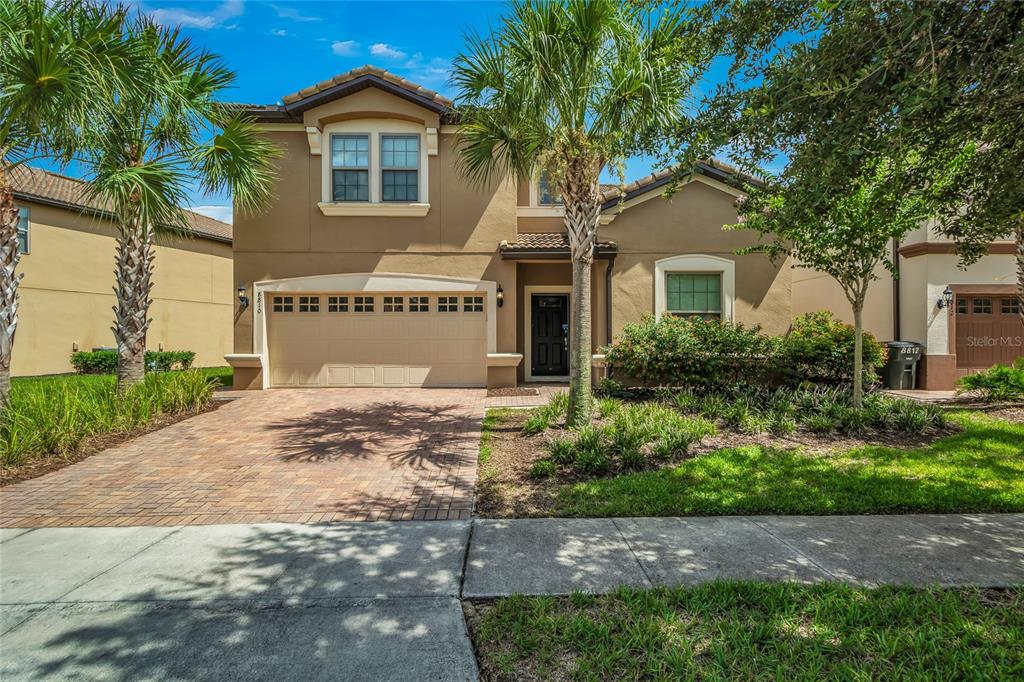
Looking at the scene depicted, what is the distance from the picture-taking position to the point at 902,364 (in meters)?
12.6

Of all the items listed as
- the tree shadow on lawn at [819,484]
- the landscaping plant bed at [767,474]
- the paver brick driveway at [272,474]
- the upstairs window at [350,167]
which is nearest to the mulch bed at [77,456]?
the paver brick driveway at [272,474]

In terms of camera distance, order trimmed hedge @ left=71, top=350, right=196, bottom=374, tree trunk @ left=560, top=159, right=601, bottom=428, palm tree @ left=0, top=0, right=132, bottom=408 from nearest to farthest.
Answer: palm tree @ left=0, top=0, right=132, bottom=408, tree trunk @ left=560, top=159, right=601, bottom=428, trimmed hedge @ left=71, top=350, right=196, bottom=374

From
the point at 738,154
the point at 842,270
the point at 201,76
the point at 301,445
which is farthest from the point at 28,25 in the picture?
the point at 842,270

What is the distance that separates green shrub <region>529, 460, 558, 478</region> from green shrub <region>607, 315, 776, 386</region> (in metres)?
5.32

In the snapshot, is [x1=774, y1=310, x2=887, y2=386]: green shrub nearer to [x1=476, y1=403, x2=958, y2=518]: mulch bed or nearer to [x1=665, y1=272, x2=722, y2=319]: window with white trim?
[x1=665, y1=272, x2=722, y2=319]: window with white trim

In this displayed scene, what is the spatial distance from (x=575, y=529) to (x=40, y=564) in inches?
174

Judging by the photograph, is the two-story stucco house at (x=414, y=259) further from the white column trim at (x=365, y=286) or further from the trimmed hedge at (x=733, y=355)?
the trimmed hedge at (x=733, y=355)

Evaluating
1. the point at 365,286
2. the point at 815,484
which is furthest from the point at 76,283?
the point at 815,484

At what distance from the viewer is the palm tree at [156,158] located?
325 inches

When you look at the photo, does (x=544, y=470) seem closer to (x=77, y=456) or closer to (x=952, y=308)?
(x=77, y=456)

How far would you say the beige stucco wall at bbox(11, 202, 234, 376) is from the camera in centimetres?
1593

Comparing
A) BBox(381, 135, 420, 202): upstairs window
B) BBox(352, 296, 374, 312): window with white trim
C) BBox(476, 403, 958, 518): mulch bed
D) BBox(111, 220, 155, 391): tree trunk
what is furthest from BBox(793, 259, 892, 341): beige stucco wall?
BBox(111, 220, 155, 391): tree trunk

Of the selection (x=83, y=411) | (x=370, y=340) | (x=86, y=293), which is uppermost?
(x=86, y=293)

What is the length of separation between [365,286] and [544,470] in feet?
27.3
